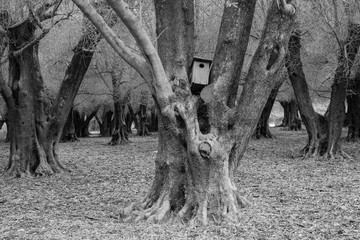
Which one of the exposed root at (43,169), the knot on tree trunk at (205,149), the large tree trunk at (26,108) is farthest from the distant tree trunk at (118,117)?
the knot on tree trunk at (205,149)

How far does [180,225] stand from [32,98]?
6710 mm

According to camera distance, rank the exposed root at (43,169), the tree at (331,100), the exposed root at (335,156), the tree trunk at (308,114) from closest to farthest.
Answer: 1. the exposed root at (43,169)
2. the tree at (331,100)
3. the exposed root at (335,156)
4. the tree trunk at (308,114)

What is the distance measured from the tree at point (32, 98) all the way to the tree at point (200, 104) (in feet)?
14.5

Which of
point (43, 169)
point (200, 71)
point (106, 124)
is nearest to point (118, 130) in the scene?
point (43, 169)

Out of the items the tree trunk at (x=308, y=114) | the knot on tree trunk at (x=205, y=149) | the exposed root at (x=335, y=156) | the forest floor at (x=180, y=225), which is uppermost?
the tree trunk at (x=308, y=114)

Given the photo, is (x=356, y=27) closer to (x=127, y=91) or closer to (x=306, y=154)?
(x=306, y=154)

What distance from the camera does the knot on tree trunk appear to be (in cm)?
551

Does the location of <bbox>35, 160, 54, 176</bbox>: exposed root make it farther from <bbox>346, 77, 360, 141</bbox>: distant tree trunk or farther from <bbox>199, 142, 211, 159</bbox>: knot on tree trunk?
<bbox>346, 77, 360, 141</bbox>: distant tree trunk

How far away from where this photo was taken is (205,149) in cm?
551

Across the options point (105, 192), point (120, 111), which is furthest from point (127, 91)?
point (105, 192)

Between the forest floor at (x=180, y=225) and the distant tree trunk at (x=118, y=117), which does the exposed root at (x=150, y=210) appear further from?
the distant tree trunk at (x=118, y=117)

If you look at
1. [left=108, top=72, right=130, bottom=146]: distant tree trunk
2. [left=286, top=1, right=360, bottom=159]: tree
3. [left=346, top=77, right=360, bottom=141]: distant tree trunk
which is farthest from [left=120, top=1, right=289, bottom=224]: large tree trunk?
[left=346, top=77, right=360, bottom=141]: distant tree trunk

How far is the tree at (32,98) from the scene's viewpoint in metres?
10.4

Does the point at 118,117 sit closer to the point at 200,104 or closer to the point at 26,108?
the point at 26,108
